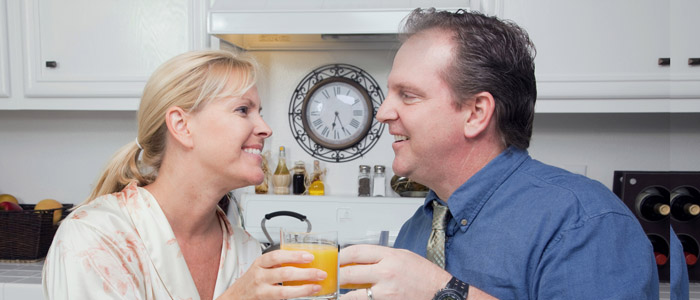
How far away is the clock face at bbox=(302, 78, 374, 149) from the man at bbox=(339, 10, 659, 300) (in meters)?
1.38

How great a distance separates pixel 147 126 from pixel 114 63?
3.98 feet

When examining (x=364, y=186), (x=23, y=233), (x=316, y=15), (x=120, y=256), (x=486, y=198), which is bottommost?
(x=23, y=233)

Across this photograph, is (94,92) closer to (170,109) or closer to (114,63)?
(114,63)

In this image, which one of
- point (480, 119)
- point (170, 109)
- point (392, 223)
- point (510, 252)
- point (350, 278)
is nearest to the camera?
point (350, 278)

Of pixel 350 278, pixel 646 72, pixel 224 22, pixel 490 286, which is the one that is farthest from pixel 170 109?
pixel 646 72

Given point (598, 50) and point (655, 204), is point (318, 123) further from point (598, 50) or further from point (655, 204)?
point (655, 204)

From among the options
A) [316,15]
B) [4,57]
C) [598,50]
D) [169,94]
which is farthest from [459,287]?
[4,57]

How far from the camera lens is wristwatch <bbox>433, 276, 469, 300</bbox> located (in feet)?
2.70

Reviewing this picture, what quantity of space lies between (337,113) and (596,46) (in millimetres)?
1131

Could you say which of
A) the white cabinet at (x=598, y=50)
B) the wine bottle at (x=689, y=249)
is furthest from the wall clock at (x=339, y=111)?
the wine bottle at (x=689, y=249)

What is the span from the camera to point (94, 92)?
Result: 237cm

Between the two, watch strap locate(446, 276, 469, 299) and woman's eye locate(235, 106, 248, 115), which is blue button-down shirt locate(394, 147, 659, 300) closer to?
watch strap locate(446, 276, 469, 299)

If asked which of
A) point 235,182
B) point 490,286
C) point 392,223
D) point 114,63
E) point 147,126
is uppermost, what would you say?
point 114,63

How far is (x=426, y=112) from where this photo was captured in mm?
1084
